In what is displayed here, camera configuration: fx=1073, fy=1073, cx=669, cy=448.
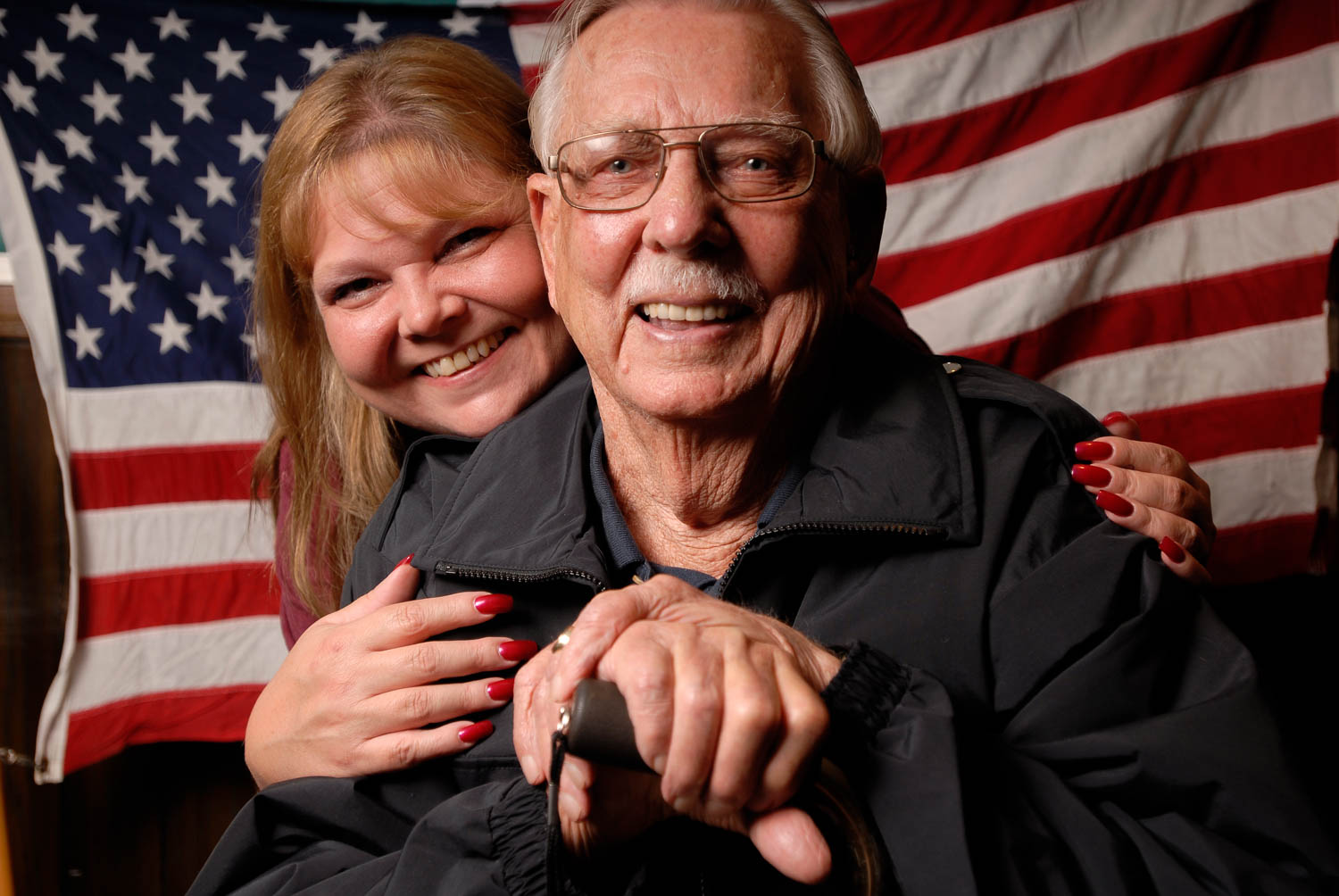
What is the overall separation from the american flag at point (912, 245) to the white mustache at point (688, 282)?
1.49 metres

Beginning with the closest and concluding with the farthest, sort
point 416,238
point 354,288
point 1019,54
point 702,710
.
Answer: point 702,710 → point 416,238 → point 354,288 → point 1019,54

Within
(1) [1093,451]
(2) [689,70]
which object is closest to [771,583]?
(1) [1093,451]

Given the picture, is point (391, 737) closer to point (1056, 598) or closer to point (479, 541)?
point (479, 541)

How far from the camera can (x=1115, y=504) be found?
121cm

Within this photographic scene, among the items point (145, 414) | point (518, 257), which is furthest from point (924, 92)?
point (145, 414)

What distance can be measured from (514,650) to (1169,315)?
1881 mm

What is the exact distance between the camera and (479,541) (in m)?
1.34

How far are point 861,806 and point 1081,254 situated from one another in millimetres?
1898

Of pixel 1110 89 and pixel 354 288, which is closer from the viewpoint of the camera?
pixel 354 288

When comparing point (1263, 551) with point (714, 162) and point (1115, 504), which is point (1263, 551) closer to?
point (1115, 504)

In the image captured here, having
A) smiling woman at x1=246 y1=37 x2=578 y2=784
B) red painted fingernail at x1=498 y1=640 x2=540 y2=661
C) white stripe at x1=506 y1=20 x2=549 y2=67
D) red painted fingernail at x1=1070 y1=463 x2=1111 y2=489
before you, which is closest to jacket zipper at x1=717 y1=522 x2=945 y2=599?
red painted fingernail at x1=1070 y1=463 x2=1111 y2=489

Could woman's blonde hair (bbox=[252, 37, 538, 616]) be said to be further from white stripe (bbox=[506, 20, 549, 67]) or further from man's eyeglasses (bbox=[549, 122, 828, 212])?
white stripe (bbox=[506, 20, 549, 67])

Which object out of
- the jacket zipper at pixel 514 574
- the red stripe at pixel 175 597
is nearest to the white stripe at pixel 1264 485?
the jacket zipper at pixel 514 574

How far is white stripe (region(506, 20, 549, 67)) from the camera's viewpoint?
2.64 m
